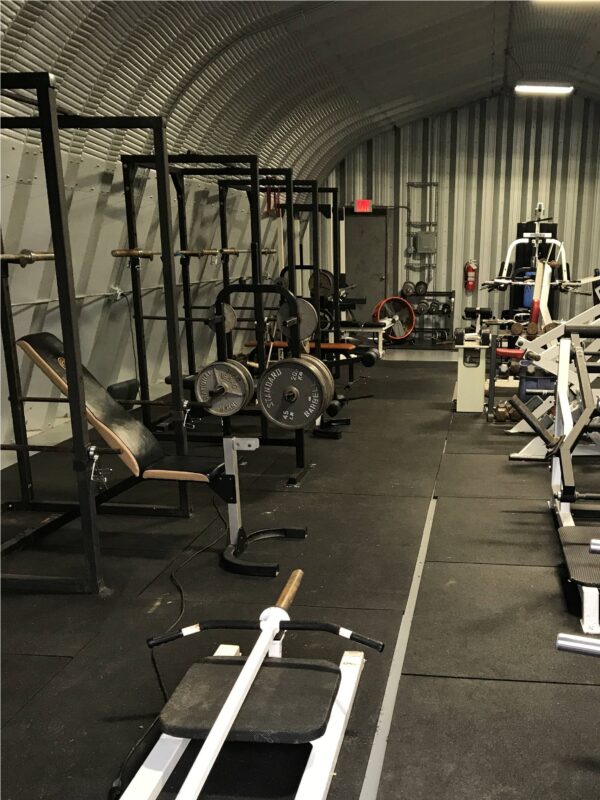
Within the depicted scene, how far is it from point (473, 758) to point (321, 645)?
2.43 ft

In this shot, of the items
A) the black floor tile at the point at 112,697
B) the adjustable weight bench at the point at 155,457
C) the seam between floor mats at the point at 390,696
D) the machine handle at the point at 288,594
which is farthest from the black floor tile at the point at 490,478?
the machine handle at the point at 288,594

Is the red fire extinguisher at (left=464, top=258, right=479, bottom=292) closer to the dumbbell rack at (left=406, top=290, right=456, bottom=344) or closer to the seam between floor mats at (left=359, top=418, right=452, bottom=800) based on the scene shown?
the dumbbell rack at (left=406, top=290, right=456, bottom=344)

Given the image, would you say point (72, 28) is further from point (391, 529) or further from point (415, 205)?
point (415, 205)

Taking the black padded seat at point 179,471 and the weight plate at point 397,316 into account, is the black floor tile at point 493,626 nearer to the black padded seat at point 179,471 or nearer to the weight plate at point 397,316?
the black padded seat at point 179,471

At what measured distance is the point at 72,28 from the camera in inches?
154

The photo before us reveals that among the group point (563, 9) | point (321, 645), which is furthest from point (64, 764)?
point (563, 9)

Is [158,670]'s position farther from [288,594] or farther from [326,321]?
[326,321]

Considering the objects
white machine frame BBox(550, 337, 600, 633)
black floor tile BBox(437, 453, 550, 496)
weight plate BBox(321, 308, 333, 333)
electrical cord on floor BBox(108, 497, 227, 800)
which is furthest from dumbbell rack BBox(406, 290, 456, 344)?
electrical cord on floor BBox(108, 497, 227, 800)

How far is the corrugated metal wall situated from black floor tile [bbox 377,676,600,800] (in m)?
9.10

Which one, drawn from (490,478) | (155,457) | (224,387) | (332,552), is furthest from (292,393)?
(490,478)

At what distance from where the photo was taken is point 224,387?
14.8ft

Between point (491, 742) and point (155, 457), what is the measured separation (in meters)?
2.13

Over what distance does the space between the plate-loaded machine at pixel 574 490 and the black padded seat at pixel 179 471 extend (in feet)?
5.43

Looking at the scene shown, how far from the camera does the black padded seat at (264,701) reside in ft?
6.04
